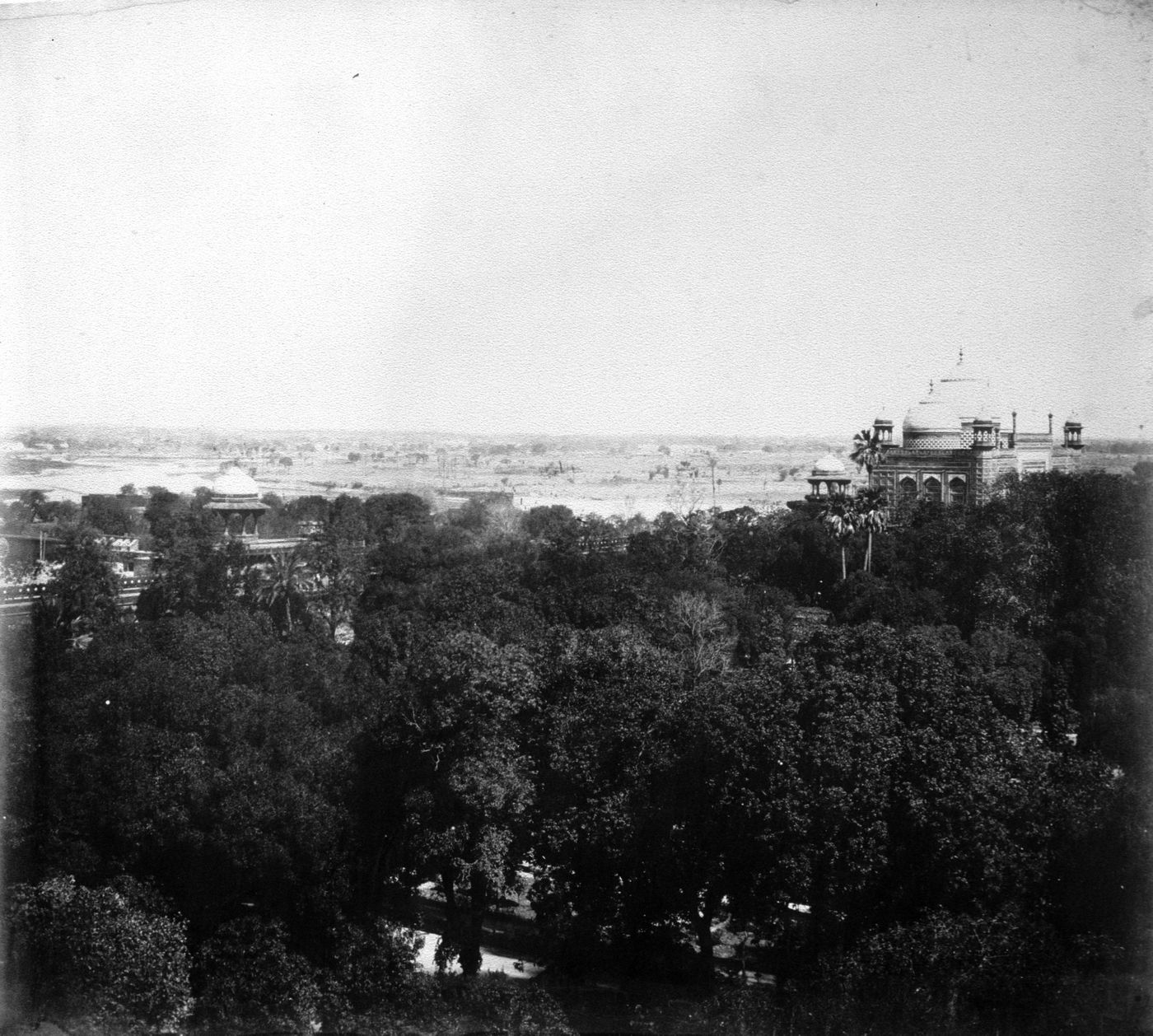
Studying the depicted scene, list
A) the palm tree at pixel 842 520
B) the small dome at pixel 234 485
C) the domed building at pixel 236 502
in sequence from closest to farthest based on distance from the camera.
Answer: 1. the palm tree at pixel 842 520
2. the small dome at pixel 234 485
3. the domed building at pixel 236 502

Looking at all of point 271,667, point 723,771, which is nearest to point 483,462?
point 271,667

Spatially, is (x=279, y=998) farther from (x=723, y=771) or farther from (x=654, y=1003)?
(x=723, y=771)

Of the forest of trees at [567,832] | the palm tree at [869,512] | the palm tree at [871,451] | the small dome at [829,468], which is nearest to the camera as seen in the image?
the forest of trees at [567,832]

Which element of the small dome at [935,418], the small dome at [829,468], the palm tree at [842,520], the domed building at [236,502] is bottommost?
the domed building at [236,502]

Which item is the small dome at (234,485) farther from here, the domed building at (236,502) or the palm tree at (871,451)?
the palm tree at (871,451)

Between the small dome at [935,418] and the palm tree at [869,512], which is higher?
the small dome at [935,418]

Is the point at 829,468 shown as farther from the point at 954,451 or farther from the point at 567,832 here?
the point at 567,832

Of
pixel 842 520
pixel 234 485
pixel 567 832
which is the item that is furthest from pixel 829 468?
pixel 567 832

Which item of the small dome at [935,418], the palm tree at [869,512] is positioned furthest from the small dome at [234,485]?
the small dome at [935,418]

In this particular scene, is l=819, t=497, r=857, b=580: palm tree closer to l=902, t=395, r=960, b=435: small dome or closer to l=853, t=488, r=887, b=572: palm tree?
l=853, t=488, r=887, b=572: palm tree
